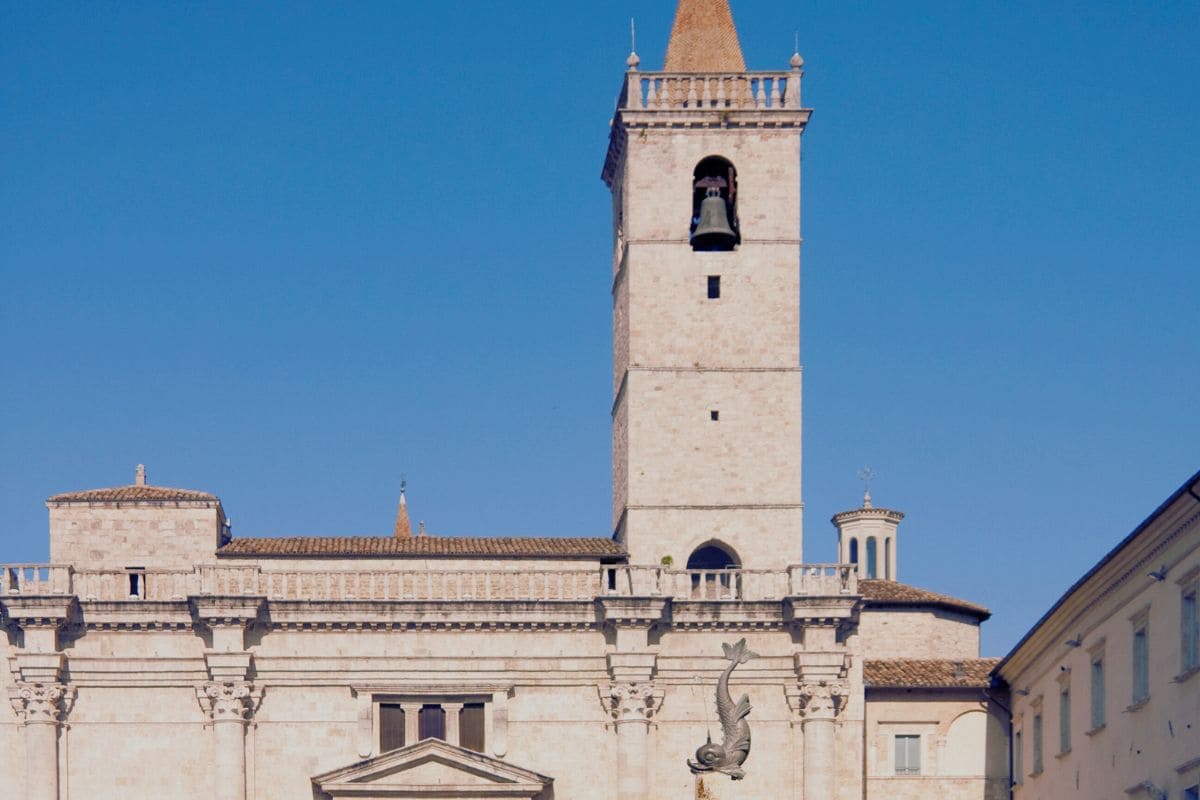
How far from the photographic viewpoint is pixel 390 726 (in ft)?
197

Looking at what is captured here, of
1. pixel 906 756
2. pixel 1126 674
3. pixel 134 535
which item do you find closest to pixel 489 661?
pixel 134 535

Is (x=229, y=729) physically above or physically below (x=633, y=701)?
below

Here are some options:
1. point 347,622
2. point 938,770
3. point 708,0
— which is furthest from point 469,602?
point 708,0

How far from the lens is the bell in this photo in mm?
62375

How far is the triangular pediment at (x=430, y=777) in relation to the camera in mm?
59000

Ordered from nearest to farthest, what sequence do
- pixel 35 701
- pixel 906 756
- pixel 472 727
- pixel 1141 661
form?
pixel 1141 661, pixel 35 701, pixel 472 727, pixel 906 756

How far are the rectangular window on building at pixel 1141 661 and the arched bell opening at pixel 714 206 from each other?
64.6 feet

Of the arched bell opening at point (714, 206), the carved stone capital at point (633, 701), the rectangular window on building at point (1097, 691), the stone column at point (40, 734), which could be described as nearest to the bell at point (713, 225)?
the arched bell opening at point (714, 206)

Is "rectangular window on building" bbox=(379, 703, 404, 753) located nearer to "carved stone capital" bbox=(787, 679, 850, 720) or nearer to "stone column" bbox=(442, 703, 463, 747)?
"stone column" bbox=(442, 703, 463, 747)

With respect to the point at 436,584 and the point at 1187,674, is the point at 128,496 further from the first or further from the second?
the point at 1187,674

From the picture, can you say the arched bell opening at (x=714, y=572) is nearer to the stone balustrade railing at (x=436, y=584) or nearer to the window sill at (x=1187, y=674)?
the stone balustrade railing at (x=436, y=584)

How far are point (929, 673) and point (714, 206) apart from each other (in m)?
12.3

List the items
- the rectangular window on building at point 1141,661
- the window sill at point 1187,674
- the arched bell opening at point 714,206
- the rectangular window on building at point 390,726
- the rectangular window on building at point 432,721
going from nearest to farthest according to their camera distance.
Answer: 1. the window sill at point 1187,674
2. the rectangular window on building at point 1141,661
3. the rectangular window on building at point 390,726
4. the rectangular window on building at point 432,721
5. the arched bell opening at point 714,206

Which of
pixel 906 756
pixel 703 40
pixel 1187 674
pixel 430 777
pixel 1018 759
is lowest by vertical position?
pixel 430 777
